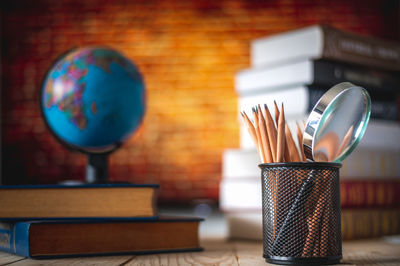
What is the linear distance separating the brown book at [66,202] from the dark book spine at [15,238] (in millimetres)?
29

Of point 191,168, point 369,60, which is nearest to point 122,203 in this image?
point 369,60

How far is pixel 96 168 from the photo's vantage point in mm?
1110

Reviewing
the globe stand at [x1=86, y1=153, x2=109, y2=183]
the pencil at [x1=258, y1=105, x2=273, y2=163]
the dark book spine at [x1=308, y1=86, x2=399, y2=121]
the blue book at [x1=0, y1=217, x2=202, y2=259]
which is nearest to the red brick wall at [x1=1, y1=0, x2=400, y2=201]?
the dark book spine at [x1=308, y1=86, x2=399, y2=121]

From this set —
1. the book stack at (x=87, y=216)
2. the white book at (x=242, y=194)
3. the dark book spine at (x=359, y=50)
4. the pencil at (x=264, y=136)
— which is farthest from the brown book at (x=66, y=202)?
the dark book spine at (x=359, y=50)

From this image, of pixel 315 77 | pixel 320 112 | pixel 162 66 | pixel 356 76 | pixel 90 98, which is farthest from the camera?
pixel 162 66

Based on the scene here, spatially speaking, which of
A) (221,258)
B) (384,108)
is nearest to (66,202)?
(221,258)

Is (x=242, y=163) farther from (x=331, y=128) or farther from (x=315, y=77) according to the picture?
(x=331, y=128)

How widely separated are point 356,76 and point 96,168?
0.72 meters

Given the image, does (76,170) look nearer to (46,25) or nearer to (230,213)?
(46,25)

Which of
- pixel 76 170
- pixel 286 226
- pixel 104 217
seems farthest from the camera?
pixel 76 170

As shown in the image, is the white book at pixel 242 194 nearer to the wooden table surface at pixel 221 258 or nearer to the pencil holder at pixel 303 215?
the wooden table surface at pixel 221 258

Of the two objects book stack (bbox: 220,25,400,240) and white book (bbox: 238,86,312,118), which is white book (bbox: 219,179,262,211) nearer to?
book stack (bbox: 220,25,400,240)

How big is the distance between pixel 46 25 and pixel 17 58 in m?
0.23

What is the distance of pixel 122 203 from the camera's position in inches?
37.7
